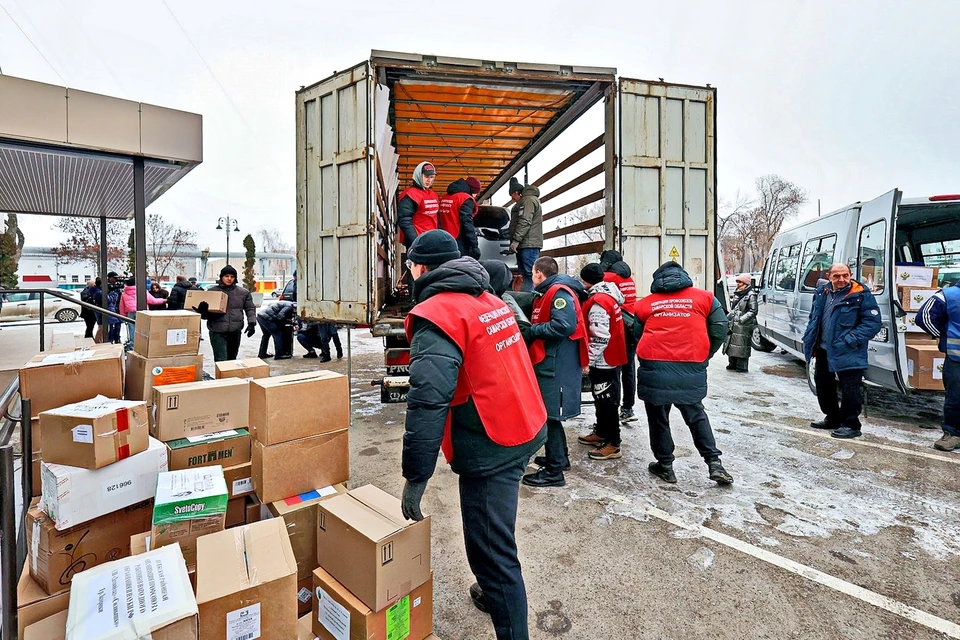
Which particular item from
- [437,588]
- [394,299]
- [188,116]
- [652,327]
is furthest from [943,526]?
[188,116]

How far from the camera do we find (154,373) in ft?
10.2

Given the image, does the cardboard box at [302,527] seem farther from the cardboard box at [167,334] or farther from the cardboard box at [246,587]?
the cardboard box at [167,334]

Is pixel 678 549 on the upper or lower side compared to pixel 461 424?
lower

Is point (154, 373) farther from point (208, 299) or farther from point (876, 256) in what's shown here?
point (876, 256)

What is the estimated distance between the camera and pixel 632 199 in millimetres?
5129

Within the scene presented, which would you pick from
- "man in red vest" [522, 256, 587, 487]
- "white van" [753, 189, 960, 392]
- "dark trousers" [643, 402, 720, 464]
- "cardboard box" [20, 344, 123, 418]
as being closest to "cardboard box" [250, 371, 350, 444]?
"cardboard box" [20, 344, 123, 418]

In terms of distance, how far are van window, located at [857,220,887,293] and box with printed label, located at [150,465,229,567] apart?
605 centimetres

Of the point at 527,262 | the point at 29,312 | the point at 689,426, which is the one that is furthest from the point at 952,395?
the point at 29,312

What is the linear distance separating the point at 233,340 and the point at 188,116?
3080 mm

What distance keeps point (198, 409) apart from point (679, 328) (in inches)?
128

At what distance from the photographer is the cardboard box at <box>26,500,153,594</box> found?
1.89 meters

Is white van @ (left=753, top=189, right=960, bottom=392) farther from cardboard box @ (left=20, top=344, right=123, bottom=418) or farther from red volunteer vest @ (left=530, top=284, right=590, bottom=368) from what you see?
cardboard box @ (left=20, top=344, right=123, bottom=418)

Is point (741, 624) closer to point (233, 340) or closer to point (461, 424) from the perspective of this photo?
point (461, 424)

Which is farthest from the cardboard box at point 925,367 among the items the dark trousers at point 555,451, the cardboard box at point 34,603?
the cardboard box at point 34,603
